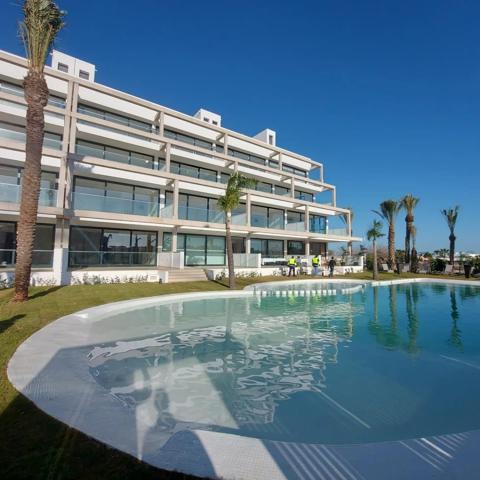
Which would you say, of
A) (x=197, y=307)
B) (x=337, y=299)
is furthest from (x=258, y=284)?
(x=197, y=307)

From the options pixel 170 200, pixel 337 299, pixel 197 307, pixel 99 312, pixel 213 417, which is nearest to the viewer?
pixel 213 417

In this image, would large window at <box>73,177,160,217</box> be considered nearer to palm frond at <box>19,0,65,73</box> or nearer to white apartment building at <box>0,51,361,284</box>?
white apartment building at <box>0,51,361,284</box>

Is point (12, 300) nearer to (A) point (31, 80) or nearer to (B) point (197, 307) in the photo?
(B) point (197, 307)

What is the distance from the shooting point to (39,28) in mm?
12078

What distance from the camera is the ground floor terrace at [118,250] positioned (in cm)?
1700

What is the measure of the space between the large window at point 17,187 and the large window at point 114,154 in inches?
109

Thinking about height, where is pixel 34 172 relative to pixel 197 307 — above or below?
above

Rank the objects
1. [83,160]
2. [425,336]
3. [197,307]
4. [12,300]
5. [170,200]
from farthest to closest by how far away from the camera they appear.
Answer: [170,200], [83,160], [197,307], [12,300], [425,336]

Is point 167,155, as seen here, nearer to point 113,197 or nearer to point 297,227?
point 113,197

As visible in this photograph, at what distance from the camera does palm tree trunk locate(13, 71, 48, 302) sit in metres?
11.8

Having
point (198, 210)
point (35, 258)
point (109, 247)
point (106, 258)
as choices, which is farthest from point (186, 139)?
point (35, 258)

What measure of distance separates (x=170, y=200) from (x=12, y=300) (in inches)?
618

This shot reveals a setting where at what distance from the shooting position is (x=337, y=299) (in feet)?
52.9

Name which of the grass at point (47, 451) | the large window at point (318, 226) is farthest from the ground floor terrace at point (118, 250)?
the grass at point (47, 451)
